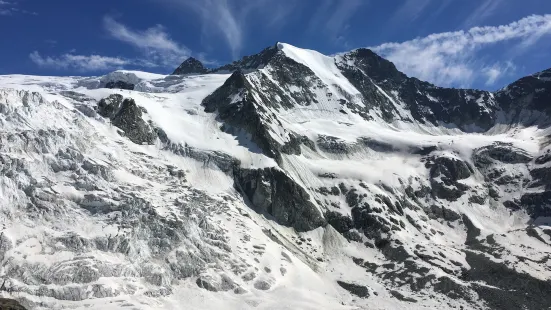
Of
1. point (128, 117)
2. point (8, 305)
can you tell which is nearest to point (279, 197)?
point (128, 117)

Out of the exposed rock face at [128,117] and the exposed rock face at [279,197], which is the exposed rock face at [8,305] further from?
the exposed rock face at [128,117]

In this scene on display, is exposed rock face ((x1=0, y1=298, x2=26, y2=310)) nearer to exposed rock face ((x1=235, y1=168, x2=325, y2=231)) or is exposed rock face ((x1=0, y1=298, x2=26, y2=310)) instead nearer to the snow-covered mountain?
the snow-covered mountain

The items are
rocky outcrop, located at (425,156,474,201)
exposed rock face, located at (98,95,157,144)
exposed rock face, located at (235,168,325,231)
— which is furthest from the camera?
rocky outcrop, located at (425,156,474,201)

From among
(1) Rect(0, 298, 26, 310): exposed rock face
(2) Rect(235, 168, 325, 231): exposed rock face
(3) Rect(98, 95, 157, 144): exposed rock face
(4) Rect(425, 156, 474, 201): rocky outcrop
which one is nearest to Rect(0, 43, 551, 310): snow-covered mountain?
(2) Rect(235, 168, 325, 231): exposed rock face

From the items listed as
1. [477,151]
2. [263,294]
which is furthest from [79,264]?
[477,151]

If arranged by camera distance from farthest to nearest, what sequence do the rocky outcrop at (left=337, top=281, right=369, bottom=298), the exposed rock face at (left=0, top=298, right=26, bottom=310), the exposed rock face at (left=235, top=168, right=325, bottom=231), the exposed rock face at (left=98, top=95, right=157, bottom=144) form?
the exposed rock face at (left=98, top=95, right=157, bottom=144), the exposed rock face at (left=235, top=168, right=325, bottom=231), the rocky outcrop at (left=337, top=281, right=369, bottom=298), the exposed rock face at (left=0, top=298, right=26, bottom=310)

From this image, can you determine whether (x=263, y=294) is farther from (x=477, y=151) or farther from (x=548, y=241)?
(x=477, y=151)

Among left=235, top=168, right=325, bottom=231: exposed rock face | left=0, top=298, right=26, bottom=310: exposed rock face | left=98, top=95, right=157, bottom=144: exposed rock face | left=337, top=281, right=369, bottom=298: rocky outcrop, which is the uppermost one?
left=98, top=95, right=157, bottom=144: exposed rock face

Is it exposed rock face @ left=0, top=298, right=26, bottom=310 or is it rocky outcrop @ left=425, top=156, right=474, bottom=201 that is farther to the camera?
rocky outcrop @ left=425, top=156, right=474, bottom=201
